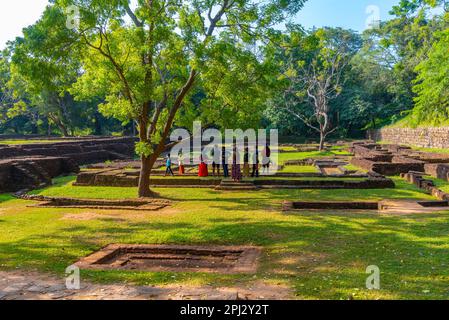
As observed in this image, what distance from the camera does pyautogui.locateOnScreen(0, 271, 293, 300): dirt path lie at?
5023 mm

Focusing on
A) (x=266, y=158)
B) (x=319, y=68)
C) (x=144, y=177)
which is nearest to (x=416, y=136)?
(x=319, y=68)

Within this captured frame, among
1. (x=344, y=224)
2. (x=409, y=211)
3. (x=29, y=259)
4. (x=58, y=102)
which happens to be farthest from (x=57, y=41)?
(x=58, y=102)

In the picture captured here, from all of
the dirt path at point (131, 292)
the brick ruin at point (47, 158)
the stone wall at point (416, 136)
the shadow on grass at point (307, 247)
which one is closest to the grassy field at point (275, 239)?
the shadow on grass at point (307, 247)

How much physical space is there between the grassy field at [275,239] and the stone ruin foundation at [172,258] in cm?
28

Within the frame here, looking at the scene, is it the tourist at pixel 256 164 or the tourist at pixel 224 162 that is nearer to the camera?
the tourist at pixel 256 164

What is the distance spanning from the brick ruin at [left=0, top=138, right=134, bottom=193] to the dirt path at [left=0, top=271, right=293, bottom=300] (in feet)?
38.7

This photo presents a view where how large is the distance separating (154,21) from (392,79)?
3702 centimetres

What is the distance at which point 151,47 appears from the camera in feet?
41.2

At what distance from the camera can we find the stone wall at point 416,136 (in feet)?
91.7

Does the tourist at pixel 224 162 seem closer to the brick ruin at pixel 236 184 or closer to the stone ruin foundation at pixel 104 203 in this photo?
the brick ruin at pixel 236 184

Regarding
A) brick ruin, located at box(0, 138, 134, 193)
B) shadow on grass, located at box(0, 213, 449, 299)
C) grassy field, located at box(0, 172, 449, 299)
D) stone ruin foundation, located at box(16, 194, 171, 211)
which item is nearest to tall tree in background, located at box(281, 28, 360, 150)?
grassy field, located at box(0, 172, 449, 299)

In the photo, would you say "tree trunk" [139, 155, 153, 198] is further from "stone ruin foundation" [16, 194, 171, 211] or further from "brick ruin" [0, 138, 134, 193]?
"brick ruin" [0, 138, 134, 193]

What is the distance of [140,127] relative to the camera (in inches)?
541
